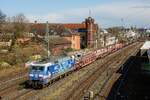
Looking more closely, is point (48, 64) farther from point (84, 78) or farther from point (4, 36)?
point (4, 36)

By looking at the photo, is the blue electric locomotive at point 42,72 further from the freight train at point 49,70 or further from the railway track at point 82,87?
the railway track at point 82,87

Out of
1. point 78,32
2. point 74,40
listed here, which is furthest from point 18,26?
point 78,32

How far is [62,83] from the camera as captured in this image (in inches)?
1544

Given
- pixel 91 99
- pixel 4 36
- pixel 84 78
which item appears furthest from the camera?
→ pixel 4 36

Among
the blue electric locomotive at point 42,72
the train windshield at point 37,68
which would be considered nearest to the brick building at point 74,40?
the blue electric locomotive at point 42,72

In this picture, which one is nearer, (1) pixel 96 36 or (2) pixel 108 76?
(2) pixel 108 76

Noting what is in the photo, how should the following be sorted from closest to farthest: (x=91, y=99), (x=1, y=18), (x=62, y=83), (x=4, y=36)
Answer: (x=91, y=99) < (x=62, y=83) < (x=4, y=36) < (x=1, y=18)

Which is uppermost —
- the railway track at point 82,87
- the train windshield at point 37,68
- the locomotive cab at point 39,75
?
the train windshield at point 37,68

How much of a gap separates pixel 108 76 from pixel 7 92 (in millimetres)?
17130

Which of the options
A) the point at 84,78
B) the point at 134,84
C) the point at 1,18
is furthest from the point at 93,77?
the point at 1,18

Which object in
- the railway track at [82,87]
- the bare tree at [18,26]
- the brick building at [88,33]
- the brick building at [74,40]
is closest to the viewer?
the railway track at [82,87]

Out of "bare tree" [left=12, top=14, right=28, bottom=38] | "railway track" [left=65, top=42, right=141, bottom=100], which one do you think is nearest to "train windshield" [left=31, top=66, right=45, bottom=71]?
"railway track" [left=65, top=42, right=141, bottom=100]

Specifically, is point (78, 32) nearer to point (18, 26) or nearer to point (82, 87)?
point (18, 26)

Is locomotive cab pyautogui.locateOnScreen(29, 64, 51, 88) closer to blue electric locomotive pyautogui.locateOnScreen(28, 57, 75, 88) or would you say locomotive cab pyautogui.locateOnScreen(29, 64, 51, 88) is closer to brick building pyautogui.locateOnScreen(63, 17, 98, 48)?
blue electric locomotive pyautogui.locateOnScreen(28, 57, 75, 88)
